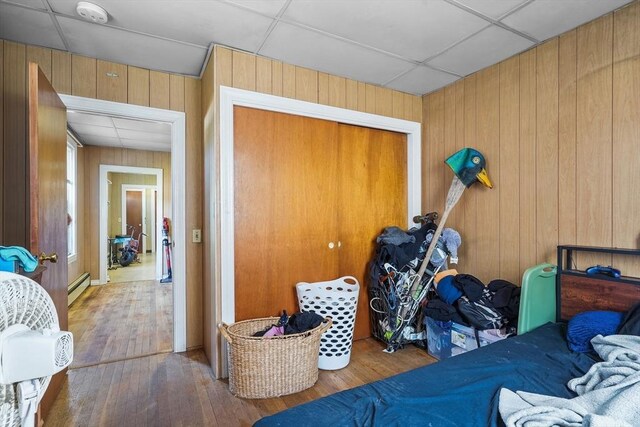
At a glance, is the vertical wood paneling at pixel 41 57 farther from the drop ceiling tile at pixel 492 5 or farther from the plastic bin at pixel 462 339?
the plastic bin at pixel 462 339

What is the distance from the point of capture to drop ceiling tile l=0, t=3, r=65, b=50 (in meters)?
1.90

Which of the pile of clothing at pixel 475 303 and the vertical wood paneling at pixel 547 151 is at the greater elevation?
the vertical wood paneling at pixel 547 151

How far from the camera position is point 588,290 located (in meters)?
1.89

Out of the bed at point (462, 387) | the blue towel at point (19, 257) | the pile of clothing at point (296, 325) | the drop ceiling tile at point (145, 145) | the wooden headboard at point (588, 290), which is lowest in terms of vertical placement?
the pile of clothing at point (296, 325)

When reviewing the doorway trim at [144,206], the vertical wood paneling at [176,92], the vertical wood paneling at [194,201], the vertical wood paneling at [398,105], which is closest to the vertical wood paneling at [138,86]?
the vertical wood paneling at [176,92]

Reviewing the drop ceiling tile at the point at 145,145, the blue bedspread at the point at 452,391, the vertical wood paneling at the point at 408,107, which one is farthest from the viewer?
the drop ceiling tile at the point at 145,145

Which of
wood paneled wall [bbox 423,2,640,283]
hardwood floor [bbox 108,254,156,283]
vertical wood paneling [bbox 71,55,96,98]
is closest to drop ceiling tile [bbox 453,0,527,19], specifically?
wood paneled wall [bbox 423,2,640,283]

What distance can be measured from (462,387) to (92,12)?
275 cm

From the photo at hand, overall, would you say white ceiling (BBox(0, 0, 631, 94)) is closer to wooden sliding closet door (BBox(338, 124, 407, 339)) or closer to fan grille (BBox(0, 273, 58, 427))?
wooden sliding closet door (BBox(338, 124, 407, 339))

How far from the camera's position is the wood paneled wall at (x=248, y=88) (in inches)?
90.1

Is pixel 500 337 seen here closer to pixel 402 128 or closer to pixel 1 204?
pixel 402 128

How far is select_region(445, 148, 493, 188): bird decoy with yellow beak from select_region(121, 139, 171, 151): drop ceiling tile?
462 centimetres

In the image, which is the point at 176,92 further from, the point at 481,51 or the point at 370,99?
the point at 481,51

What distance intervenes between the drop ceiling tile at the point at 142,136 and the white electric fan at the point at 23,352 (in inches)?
178
